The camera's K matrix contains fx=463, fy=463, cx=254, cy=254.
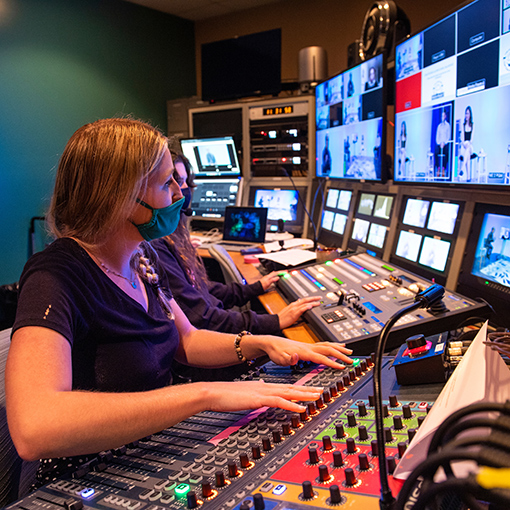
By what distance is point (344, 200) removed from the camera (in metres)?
2.74

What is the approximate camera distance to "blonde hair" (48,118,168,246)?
105cm

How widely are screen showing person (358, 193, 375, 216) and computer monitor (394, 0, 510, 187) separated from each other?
396 millimetres

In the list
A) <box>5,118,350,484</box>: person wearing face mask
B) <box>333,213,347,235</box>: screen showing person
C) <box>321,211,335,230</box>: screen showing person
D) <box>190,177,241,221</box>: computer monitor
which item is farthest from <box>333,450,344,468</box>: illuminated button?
<box>190,177,241,221</box>: computer monitor

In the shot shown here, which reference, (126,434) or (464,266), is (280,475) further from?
(464,266)

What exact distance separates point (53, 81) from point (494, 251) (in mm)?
4496

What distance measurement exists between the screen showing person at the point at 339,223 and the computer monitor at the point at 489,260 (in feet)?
3.99

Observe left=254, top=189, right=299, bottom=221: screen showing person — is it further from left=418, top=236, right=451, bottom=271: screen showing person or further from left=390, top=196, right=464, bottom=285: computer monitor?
left=418, top=236, right=451, bottom=271: screen showing person

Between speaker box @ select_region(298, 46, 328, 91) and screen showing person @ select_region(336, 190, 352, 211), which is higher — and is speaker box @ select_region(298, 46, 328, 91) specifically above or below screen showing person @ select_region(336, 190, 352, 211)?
above

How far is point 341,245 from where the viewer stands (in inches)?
104

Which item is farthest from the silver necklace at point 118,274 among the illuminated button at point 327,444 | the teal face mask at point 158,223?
the illuminated button at point 327,444

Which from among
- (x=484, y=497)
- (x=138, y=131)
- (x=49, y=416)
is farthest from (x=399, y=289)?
(x=484, y=497)

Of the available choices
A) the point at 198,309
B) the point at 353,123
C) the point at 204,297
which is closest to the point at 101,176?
the point at 198,309

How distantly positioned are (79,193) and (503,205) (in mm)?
1138

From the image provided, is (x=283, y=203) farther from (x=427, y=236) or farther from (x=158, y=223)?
(x=158, y=223)
